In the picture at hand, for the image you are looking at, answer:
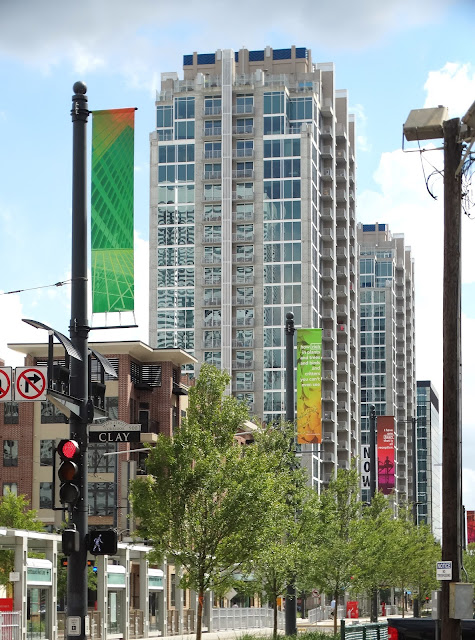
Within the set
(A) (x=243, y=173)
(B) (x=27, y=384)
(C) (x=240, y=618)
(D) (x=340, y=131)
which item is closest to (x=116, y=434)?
(B) (x=27, y=384)

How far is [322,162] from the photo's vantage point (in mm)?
158625

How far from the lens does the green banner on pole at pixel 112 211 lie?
73.9 feet

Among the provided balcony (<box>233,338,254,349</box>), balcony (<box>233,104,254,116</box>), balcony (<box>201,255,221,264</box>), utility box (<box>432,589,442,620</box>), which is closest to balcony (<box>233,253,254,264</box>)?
balcony (<box>201,255,221,264</box>)

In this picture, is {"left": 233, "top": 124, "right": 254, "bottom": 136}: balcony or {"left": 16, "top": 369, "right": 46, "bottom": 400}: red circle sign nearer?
{"left": 16, "top": 369, "right": 46, "bottom": 400}: red circle sign

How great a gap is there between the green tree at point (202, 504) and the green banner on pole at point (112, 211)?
38.1 feet

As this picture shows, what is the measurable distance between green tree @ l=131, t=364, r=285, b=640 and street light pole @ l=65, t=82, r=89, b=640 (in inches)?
531

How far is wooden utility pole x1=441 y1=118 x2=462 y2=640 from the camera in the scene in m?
19.6

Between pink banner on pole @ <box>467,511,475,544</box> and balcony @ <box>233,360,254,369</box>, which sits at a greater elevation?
balcony @ <box>233,360,254,369</box>

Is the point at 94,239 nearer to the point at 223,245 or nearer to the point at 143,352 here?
the point at 143,352

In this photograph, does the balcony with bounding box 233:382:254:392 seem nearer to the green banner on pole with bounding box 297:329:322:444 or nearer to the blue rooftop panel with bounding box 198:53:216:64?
the blue rooftop panel with bounding box 198:53:216:64

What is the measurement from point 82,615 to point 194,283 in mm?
130183

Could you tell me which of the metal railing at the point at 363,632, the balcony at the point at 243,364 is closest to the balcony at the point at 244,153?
the balcony at the point at 243,364

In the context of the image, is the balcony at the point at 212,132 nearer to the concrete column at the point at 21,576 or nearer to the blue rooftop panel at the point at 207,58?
the blue rooftop panel at the point at 207,58

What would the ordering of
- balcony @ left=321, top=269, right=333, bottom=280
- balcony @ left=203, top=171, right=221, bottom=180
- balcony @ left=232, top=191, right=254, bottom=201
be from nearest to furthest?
balcony @ left=232, top=191, right=254, bottom=201, balcony @ left=203, top=171, right=221, bottom=180, balcony @ left=321, top=269, right=333, bottom=280
